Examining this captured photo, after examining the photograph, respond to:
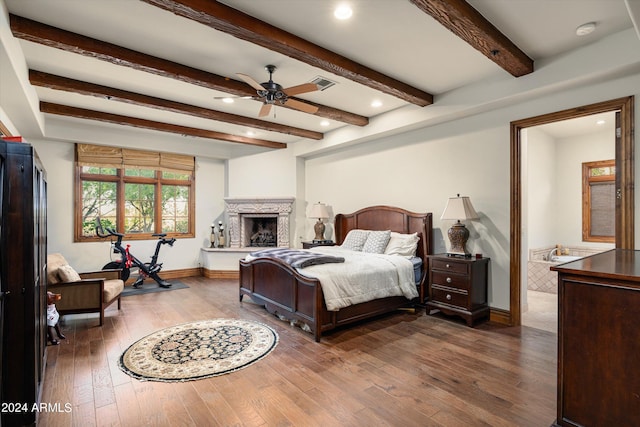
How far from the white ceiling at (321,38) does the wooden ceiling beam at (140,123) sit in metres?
0.31

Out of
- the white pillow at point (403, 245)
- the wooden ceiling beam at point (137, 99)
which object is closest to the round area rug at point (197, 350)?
the white pillow at point (403, 245)

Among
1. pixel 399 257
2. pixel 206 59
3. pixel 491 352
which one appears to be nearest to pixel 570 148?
pixel 399 257

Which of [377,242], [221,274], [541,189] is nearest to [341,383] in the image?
[377,242]

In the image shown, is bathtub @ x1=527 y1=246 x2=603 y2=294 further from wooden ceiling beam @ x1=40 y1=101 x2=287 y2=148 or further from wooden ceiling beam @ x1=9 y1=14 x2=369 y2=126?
wooden ceiling beam @ x1=9 y1=14 x2=369 y2=126

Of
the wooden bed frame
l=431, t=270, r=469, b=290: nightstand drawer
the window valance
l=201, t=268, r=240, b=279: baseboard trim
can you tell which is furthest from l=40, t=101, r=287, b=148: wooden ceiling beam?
l=431, t=270, r=469, b=290: nightstand drawer

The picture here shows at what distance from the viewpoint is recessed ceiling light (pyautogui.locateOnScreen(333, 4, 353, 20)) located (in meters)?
2.44

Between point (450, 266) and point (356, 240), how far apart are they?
1.63m

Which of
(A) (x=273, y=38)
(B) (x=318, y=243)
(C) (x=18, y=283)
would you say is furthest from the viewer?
(B) (x=318, y=243)

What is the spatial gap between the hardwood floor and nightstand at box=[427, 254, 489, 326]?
9.0 inches

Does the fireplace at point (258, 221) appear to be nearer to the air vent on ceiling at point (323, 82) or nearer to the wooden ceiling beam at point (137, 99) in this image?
the wooden ceiling beam at point (137, 99)

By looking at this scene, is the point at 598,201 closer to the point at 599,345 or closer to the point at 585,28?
the point at 585,28

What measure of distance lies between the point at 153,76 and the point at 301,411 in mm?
3651

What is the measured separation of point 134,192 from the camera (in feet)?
21.2

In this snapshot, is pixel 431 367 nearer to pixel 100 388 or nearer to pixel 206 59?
pixel 100 388
